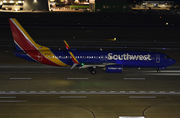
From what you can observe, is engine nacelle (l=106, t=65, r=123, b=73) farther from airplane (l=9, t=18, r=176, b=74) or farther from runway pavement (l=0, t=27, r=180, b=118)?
runway pavement (l=0, t=27, r=180, b=118)

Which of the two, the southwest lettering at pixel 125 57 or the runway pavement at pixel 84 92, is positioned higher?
the southwest lettering at pixel 125 57

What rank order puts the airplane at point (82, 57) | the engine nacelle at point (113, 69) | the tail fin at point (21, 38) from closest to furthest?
the tail fin at point (21, 38)
the engine nacelle at point (113, 69)
the airplane at point (82, 57)

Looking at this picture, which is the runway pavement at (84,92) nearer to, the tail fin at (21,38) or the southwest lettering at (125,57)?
the southwest lettering at (125,57)

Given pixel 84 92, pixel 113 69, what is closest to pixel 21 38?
pixel 84 92

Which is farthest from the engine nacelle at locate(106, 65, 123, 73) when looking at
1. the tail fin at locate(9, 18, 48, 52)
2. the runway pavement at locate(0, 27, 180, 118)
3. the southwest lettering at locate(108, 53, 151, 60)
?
the tail fin at locate(9, 18, 48, 52)

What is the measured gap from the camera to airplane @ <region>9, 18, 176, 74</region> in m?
38.1

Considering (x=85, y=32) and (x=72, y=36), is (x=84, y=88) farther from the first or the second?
(x=85, y=32)

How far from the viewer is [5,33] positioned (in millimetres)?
77875

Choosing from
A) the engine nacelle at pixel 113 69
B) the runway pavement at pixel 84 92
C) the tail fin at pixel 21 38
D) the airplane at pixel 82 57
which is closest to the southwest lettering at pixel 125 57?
the airplane at pixel 82 57

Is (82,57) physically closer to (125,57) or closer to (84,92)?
(125,57)

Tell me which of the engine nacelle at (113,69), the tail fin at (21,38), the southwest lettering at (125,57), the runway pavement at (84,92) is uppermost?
the tail fin at (21,38)

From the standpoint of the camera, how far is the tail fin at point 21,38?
3747 cm

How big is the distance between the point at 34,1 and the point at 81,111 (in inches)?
6313

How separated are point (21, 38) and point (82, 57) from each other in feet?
35.4
